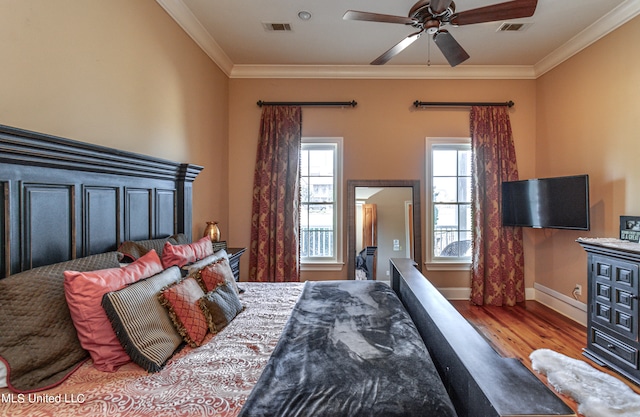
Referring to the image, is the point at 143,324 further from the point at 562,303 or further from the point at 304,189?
the point at 562,303

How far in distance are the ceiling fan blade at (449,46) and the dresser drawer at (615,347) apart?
272 cm

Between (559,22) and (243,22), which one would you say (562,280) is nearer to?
(559,22)

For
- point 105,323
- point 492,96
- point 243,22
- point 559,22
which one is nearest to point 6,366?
point 105,323

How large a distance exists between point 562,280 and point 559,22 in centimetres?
295

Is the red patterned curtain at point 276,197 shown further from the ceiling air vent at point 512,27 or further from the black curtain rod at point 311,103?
the ceiling air vent at point 512,27

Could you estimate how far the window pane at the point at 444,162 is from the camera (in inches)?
161

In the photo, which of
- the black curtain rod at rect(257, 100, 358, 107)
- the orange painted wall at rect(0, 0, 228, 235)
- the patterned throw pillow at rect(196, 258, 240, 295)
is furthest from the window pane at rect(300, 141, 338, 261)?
the patterned throw pillow at rect(196, 258, 240, 295)

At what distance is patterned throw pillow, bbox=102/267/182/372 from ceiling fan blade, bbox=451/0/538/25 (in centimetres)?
274

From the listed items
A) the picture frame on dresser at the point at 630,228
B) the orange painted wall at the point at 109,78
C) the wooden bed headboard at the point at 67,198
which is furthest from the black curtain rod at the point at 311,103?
the picture frame on dresser at the point at 630,228

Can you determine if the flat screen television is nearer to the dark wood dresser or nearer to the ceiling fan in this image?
the dark wood dresser

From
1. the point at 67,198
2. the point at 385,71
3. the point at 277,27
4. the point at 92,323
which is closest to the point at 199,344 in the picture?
the point at 92,323

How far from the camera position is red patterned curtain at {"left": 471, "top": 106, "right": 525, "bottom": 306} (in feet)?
12.7

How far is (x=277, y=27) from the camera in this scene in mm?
3090

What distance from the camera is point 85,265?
55.9 inches
